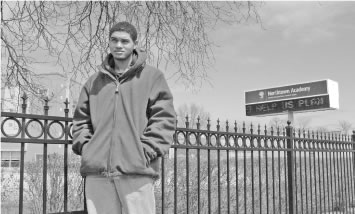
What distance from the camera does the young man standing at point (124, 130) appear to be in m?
2.50

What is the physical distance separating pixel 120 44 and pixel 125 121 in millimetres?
497

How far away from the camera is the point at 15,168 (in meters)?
6.94

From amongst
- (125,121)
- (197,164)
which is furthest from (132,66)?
(197,164)

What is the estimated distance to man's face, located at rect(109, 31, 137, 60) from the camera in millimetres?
2619

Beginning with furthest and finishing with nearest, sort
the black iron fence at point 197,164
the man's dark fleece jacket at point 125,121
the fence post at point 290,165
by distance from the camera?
the fence post at point 290,165 < the black iron fence at point 197,164 < the man's dark fleece jacket at point 125,121

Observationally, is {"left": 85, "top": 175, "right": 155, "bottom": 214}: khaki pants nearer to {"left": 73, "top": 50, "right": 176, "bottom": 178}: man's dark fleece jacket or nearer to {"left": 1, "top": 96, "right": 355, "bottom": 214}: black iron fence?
{"left": 73, "top": 50, "right": 176, "bottom": 178}: man's dark fleece jacket

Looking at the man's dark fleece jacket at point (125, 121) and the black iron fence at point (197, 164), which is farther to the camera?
the black iron fence at point (197, 164)

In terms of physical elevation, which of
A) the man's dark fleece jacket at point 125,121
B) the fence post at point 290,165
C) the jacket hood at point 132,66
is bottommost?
the fence post at point 290,165

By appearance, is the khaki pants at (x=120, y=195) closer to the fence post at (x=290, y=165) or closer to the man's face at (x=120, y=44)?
the man's face at (x=120, y=44)

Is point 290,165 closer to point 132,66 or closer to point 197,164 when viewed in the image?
point 197,164

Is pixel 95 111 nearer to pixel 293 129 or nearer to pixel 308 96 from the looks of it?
pixel 293 129

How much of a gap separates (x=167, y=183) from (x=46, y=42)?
3.33 m

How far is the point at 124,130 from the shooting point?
8.30 feet

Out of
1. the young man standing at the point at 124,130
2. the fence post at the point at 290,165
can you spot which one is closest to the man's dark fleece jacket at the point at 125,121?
the young man standing at the point at 124,130
